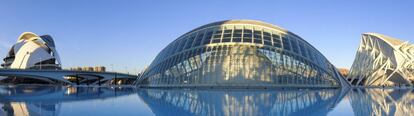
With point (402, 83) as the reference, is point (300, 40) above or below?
above

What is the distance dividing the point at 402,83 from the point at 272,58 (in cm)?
4430

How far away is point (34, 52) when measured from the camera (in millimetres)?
113250

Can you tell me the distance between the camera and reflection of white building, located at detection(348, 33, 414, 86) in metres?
65.8

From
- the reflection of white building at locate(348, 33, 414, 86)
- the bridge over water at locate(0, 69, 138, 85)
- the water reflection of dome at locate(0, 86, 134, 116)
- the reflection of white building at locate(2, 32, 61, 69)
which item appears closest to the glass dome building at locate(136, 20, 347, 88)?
the water reflection of dome at locate(0, 86, 134, 116)

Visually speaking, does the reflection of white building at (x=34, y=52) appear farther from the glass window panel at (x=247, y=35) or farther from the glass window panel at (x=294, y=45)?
the glass window panel at (x=294, y=45)

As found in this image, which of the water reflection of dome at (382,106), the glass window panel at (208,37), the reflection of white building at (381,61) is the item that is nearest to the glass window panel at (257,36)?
the glass window panel at (208,37)

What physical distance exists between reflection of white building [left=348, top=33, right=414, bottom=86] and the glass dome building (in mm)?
23327

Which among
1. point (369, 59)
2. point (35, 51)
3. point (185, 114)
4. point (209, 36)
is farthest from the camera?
point (35, 51)

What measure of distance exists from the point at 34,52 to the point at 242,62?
89.4 metres

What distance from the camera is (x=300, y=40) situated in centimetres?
5019

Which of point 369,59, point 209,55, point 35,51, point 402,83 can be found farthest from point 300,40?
point 35,51

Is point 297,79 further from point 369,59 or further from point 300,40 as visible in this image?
point 369,59

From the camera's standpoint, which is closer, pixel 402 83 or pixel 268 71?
pixel 268 71

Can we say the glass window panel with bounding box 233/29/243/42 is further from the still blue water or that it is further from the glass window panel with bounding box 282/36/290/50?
the still blue water
